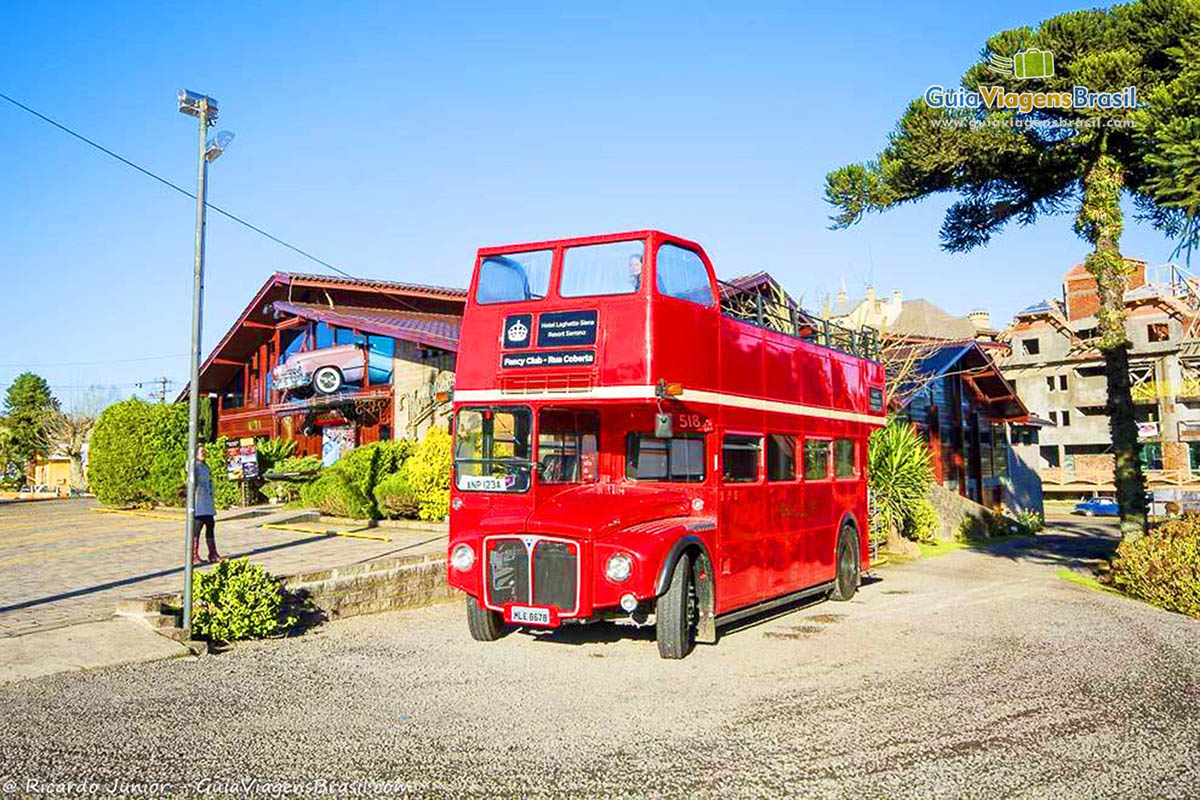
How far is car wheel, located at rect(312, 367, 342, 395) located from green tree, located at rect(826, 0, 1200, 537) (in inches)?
562

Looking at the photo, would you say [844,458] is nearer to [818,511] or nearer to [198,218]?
[818,511]

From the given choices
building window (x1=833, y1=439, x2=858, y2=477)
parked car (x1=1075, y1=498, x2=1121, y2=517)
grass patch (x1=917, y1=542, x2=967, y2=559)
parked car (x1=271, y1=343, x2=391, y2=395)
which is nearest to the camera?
building window (x1=833, y1=439, x2=858, y2=477)

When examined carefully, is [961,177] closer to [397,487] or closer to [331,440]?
[397,487]

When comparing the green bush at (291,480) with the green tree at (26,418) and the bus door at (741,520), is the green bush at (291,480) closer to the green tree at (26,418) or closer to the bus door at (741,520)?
the bus door at (741,520)

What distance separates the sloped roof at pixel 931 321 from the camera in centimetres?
6549

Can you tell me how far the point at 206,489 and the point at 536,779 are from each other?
1012 centimetres

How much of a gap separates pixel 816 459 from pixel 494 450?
208 inches

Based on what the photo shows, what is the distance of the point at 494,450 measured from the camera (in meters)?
9.68

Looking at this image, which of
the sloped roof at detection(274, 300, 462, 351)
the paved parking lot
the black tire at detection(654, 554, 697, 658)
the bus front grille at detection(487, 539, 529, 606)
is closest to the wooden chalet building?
the sloped roof at detection(274, 300, 462, 351)

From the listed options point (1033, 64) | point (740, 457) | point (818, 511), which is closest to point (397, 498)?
point (818, 511)

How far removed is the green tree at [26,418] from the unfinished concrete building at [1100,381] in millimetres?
68145

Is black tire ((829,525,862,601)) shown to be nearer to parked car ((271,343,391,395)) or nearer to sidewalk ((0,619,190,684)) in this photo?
sidewalk ((0,619,190,684))

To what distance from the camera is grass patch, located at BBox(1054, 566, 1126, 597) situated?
1438 centimetres

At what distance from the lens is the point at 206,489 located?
13.6 meters
